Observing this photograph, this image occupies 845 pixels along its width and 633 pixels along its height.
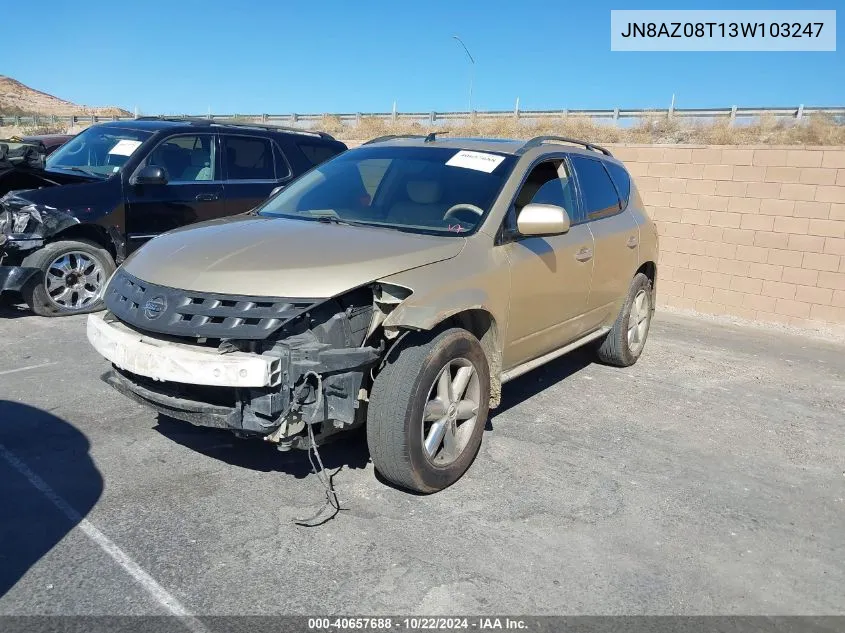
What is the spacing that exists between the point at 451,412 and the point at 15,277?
4676mm

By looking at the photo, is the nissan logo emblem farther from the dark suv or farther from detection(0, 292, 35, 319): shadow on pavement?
detection(0, 292, 35, 319): shadow on pavement

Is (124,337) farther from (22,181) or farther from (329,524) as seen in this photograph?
(22,181)

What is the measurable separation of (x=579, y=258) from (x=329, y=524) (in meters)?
2.55

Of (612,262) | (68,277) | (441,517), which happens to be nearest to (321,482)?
(441,517)

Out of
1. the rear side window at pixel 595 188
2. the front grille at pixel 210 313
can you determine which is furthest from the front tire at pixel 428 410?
the rear side window at pixel 595 188

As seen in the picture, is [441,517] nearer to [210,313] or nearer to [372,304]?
[372,304]

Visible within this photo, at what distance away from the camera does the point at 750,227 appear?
26.9ft

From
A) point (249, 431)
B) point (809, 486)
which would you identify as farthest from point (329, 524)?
point (809, 486)

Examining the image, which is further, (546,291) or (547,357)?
(547,357)

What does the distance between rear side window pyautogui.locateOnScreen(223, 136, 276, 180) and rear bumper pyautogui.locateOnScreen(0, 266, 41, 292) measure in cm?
228

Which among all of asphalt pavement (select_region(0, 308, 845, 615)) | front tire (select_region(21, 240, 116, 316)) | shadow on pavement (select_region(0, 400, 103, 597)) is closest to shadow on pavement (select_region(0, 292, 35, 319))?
front tire (select_region(21, 240, 116, 316))

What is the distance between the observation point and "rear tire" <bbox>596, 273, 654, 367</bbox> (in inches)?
232

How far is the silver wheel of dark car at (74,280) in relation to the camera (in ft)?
21.7

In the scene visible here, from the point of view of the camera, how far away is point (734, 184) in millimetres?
8266
